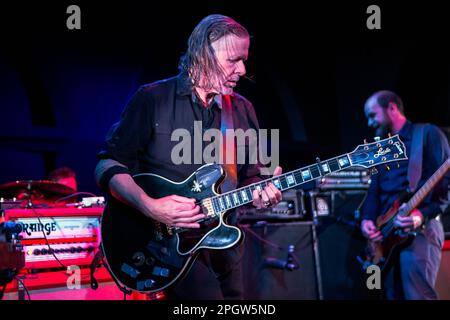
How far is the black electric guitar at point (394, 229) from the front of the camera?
14.8ft

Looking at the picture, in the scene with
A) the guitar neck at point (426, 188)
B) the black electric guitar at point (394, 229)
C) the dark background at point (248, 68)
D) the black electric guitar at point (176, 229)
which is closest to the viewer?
the black electric guitar at point (176, 229)

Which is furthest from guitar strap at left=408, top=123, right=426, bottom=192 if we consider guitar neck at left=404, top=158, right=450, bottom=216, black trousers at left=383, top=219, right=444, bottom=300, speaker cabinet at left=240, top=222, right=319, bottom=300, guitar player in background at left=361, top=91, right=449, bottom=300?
speaker cabinet at left=240, top=222, right=319, bottom=300

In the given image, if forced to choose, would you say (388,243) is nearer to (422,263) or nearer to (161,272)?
(422,263)

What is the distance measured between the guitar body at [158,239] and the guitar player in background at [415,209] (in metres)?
2.44

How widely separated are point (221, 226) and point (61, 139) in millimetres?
3339

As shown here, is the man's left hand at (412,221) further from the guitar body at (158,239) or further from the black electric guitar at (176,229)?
the guitar body at (158,239)

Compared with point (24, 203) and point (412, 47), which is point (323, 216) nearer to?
point (412, 47)

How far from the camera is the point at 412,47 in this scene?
6941mm

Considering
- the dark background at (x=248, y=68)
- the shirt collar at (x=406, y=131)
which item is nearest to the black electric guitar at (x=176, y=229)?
the shirt collar at (x=406, y=131)

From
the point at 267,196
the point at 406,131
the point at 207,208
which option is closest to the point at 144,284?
the point at 207,208

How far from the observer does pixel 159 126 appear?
2.99m

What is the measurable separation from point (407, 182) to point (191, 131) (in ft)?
8.57

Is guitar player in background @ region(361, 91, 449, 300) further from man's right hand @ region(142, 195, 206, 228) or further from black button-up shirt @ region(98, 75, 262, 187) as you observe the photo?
man's right hand @ region(142, 195, 206, 228)

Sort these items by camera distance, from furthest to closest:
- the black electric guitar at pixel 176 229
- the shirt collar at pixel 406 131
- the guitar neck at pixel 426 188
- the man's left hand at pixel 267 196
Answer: the shirt collar at pixel 406 131 < the guitar neck at pixel 426 188 < the man's left hand at pixel 267 196 < the black electric guitar at pixel 176 229
